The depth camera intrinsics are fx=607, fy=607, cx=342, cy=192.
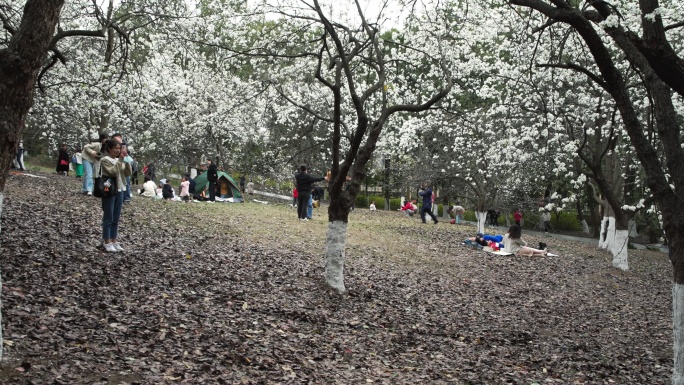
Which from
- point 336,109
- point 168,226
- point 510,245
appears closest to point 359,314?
point 336,109

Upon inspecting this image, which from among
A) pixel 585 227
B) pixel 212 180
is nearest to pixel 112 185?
pixel 212 180

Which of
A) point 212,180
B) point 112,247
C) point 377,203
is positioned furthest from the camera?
point 377,203

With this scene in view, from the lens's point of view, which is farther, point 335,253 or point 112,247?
point 335,253

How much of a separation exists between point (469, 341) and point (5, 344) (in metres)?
6.12

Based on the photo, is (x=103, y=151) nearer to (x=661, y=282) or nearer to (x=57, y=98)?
(x=57, y=98)

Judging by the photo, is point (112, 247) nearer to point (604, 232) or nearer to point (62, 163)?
point (604, 232)

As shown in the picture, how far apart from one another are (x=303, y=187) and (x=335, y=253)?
30.1 ft

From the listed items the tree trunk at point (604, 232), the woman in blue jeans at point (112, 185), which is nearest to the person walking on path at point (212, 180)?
the woman in blue jeans at point (112, 185)

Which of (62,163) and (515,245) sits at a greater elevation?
(62,163)

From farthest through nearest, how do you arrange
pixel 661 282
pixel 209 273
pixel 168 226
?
pixel 661 282
pixel 168 226
pixel 209 273

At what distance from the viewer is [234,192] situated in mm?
26172

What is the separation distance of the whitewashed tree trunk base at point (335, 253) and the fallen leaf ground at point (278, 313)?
0.84 feet

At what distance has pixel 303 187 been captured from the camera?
750 inches

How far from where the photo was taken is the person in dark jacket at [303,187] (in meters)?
18.9
